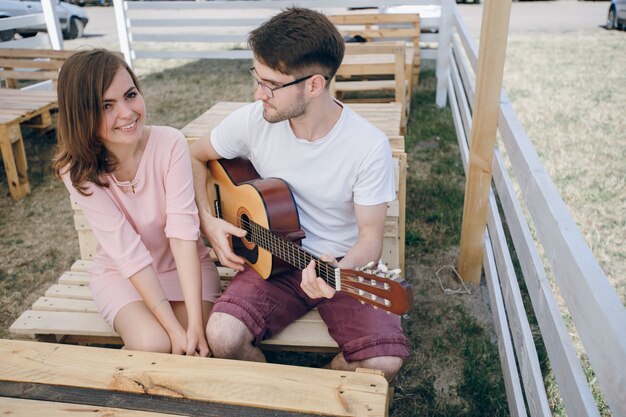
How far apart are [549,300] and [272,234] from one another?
1.06 meters

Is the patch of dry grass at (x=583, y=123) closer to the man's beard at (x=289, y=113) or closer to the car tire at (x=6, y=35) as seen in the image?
the man's beard at (x=289, y=113)

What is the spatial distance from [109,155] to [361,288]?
1219 millimetres

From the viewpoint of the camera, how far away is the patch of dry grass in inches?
165

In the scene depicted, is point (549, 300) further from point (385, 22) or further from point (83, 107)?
point (385, 22)

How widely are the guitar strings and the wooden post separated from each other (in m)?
1.32

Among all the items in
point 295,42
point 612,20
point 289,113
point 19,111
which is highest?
point 295,42

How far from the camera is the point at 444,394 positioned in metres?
2.80

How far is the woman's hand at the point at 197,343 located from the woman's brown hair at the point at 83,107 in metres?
0.72

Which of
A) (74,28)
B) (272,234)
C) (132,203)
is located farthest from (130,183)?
(74,28)

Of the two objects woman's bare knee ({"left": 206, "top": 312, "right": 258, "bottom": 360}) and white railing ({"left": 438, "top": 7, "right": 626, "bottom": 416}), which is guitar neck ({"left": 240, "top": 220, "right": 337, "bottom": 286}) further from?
white railing ({"left": 438, "top": 7, "right": 626, "bottom": 416})

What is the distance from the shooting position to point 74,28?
13.9 meters

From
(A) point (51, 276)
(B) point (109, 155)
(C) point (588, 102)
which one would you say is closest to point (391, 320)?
(B) point (109, 155)

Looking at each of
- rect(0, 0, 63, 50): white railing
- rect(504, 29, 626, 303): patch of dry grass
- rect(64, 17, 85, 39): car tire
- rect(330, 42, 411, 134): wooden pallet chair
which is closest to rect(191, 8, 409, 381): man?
rect(504, 29, 626, 303): patch of dry grass

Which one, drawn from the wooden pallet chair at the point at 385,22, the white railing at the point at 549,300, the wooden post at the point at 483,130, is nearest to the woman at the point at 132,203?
the white railing at the point at 549,300
